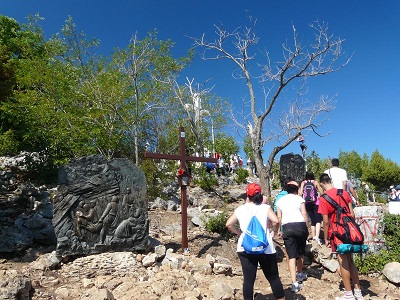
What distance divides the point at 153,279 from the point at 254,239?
2.54 meters

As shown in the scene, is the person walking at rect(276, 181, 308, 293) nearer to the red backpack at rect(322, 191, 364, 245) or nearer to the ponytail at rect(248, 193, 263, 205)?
the red backpack at rect(322, 191, 364, 245)

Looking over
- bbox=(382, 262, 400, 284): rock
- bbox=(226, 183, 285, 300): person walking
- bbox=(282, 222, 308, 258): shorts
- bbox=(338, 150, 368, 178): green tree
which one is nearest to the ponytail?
bbox=(226, 183, 285, 300): person walking

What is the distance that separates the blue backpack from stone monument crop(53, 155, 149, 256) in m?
3.56

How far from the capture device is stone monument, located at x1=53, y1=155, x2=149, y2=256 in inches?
270

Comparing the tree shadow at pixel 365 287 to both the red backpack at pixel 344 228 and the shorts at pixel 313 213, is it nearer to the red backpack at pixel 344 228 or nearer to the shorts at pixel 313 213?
the shorts at pixel 313 213

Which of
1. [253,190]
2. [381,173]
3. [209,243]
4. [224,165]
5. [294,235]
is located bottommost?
[209,243]

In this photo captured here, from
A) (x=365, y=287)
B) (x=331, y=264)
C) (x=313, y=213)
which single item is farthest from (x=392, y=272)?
(x=313, y=213)

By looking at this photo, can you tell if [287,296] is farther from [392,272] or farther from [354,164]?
[354,164]

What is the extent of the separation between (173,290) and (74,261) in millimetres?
2456

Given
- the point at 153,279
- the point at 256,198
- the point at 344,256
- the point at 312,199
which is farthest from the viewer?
the point at 312,199

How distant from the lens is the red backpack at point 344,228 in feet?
15.8

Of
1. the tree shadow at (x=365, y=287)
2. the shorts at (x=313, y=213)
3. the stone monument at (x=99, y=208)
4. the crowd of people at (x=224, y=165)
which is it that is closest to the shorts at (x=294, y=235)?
the tree shadow at (x=365, y=287)

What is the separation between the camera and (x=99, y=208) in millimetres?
7102

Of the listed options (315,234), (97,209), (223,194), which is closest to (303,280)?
(315,234)
